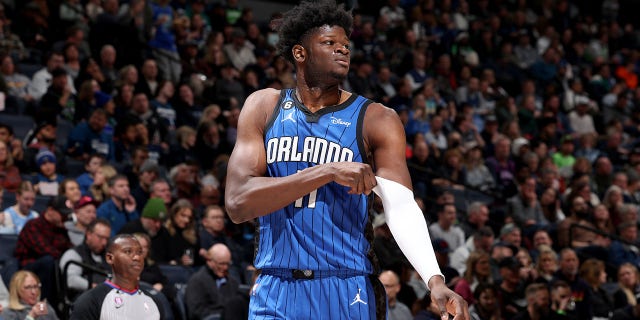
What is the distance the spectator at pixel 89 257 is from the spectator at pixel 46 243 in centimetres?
19

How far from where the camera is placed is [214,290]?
9.59 m

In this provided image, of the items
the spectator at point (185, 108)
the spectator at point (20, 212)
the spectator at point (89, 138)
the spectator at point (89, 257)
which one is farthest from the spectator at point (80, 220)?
the spectator at point (185, 108)

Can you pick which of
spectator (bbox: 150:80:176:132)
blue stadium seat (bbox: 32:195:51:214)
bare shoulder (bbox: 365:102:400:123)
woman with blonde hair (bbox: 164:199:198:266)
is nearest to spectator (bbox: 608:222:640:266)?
woman with blonde hair (bbox: 164:199:198:266)

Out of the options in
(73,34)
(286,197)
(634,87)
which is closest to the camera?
(286,197)

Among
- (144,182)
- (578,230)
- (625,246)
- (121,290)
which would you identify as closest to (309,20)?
(121,290)

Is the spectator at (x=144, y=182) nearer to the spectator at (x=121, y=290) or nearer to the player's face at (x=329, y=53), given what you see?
the spectator at (x=121, y=290)

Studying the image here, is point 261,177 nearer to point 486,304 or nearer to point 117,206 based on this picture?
point 486,304

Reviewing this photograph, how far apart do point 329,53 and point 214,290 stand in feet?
19.4

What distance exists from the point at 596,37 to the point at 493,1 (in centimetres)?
242

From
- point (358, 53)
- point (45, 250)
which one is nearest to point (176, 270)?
point (45, 250)

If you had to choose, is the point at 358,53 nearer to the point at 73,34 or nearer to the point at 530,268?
the point at 73,34

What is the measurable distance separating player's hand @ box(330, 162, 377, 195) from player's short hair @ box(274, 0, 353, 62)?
0.76 m

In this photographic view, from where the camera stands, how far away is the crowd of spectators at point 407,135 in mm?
10430

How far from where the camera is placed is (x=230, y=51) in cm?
1619
